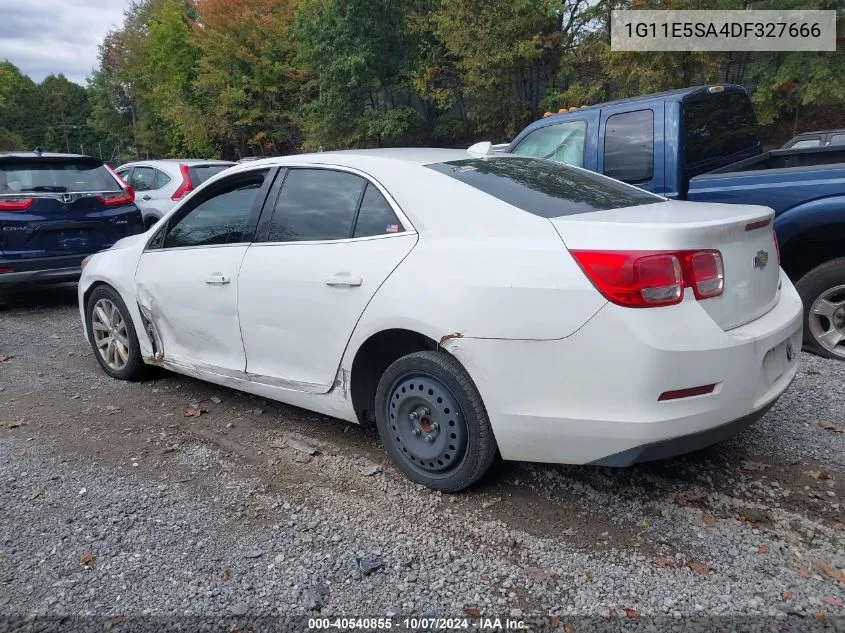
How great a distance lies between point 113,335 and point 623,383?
13.3 ft

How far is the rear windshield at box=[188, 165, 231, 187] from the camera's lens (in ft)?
35.7

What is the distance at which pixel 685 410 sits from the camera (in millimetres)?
2664

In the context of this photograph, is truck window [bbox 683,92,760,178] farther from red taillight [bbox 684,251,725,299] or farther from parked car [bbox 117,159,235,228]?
parked car [bbox 117,159,235,228]

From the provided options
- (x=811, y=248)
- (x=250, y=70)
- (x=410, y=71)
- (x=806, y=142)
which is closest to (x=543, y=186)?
(x=811, y=248)

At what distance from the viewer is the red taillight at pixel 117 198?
808 cm

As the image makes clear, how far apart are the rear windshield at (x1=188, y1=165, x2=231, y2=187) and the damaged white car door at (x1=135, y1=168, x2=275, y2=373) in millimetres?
6530

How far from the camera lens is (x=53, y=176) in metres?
7.83

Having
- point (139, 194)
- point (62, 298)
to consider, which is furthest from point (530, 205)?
point (139, 194)

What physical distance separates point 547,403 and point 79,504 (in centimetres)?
234

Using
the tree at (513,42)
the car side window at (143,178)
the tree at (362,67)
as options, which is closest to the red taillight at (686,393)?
the car side window at (143,178)

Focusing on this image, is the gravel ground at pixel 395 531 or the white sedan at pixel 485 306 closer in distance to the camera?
the gravel ground at pixel 395 531

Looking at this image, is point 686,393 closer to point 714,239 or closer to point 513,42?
point 714,239

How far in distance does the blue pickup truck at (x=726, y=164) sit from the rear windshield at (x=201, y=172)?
598 centimetres

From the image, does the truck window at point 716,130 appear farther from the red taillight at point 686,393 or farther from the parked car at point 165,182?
the parked car at point 165,182
